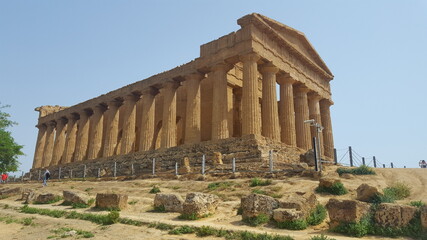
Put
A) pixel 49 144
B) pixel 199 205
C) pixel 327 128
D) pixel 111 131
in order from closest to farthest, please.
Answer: pixel 199 205 → pixel 327 128 → pixel 111 131 → pixel 49 144

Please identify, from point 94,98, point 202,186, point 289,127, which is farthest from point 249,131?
point 94,98

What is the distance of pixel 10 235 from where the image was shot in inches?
400

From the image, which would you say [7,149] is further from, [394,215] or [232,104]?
[394,215]

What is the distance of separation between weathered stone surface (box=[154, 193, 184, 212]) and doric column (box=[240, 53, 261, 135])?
12.5 metres

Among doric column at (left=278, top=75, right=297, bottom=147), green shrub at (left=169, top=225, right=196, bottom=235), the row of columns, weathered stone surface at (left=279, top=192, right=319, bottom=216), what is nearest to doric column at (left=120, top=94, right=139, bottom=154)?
the row of columns

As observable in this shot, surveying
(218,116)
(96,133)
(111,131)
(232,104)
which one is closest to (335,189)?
(218,116)

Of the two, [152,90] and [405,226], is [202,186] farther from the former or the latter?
[152,90]

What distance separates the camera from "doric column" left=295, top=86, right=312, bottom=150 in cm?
3075

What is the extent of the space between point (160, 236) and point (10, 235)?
500 cm

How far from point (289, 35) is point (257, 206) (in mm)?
24668

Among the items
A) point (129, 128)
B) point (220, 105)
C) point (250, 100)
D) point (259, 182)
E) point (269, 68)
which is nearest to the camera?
point (259, 182)

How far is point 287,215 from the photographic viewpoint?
9.22 metres

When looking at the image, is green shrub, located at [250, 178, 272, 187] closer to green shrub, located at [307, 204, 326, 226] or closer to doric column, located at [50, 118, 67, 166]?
green shrub, located at [307, 204, 326, 226]

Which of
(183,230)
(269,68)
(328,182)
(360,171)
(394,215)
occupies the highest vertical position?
(269,68)
